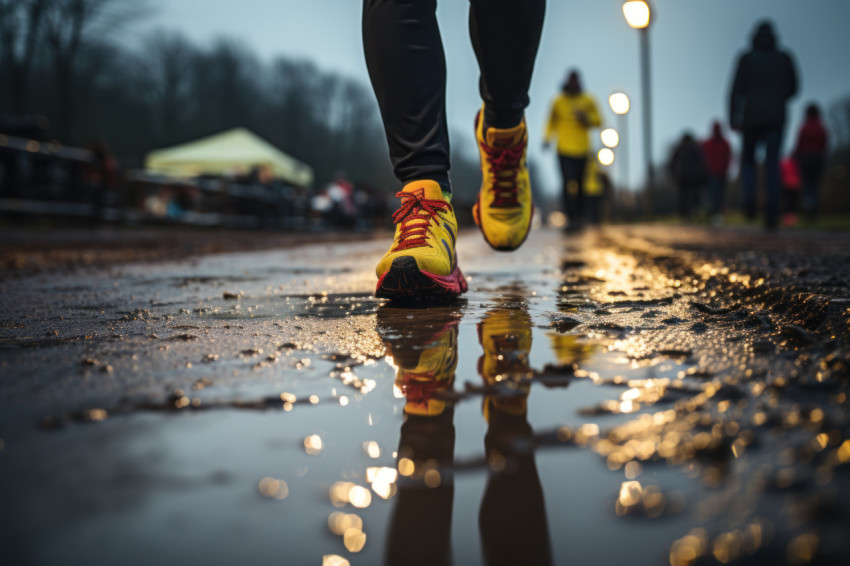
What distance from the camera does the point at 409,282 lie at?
1214 mm

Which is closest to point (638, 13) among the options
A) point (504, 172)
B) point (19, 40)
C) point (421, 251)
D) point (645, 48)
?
point (645, 48)

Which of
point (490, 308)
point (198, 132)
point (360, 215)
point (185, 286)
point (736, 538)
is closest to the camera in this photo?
point (736, 538)

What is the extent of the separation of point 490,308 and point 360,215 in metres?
16.1

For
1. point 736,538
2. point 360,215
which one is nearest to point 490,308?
point 736,538

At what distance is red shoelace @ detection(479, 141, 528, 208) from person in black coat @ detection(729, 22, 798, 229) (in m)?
4.21

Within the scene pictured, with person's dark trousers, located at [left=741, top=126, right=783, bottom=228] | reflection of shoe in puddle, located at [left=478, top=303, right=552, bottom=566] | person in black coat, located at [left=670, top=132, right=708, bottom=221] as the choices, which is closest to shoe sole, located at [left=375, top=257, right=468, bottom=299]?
reflection of shoe in puddle, located at [left=478, top=303, right=552, bottom=566]

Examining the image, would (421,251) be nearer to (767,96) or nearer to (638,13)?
(767,96)

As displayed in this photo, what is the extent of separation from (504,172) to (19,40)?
22623mm

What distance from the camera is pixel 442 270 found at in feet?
4.16

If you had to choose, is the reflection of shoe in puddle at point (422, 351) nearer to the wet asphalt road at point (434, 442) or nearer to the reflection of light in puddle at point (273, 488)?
the wet asphalt road at point (434, 442)

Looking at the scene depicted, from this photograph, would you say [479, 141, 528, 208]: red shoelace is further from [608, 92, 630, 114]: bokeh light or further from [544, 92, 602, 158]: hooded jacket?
[608, 92, 630, 114]: bokeh light

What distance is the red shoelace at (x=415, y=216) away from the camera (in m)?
1.32

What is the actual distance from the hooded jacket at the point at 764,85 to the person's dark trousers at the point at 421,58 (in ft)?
14.7

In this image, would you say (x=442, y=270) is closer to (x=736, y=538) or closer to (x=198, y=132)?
(x=736, y=538)
